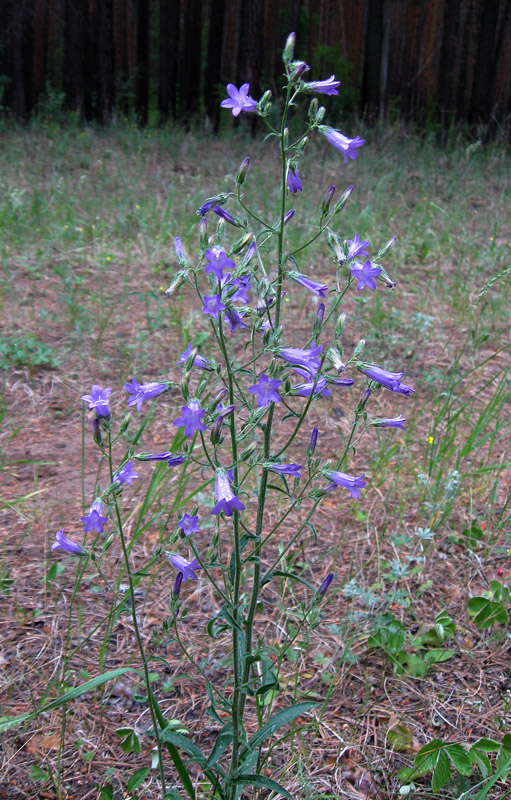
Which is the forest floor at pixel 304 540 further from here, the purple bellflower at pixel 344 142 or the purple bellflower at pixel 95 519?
the purple bellflower at pixel 344 142

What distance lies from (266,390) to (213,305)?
0.20 metres

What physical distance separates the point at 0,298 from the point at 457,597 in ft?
11.0

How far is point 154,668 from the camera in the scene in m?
2.07

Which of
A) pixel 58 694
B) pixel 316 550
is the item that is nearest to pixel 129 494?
pixel 316 550

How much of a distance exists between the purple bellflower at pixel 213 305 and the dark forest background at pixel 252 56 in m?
7.47

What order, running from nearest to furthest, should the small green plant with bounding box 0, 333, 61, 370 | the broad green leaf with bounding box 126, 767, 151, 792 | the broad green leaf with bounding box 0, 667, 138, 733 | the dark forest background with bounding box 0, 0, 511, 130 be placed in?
the broad green leaf with bounding box 0, 667, 138, 733 < the broad green leaf with bounding box 126, 767, 151, 792 < the small green plant with bounding box 0, 333, 61, 370 < the dark forest background with bounding box 0, 0, 511, 130

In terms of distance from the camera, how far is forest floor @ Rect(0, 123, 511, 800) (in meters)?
1.79

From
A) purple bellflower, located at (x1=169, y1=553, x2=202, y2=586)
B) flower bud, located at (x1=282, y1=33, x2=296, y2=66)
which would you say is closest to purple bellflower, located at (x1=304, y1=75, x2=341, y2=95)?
flower bud, located at (x1=282, y1=33, x2=296, y2=66)

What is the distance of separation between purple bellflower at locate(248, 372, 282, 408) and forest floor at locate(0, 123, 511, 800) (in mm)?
712

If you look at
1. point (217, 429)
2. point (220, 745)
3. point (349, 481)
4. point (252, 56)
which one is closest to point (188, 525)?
point (217, 429)

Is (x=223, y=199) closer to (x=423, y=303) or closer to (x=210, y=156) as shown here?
(x=423, y=303)

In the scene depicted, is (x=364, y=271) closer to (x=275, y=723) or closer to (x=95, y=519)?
(x=95, y=519)

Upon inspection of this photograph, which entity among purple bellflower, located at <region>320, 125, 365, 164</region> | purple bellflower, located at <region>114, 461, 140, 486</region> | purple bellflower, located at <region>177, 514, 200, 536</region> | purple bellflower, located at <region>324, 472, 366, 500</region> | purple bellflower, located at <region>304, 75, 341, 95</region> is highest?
purple bellflower, located at <region>304, 75, 341, 95</region>

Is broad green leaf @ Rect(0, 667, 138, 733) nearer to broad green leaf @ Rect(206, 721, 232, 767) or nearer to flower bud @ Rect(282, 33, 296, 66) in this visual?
broad green leaf @ Rect(206, 721, 232, 767)
